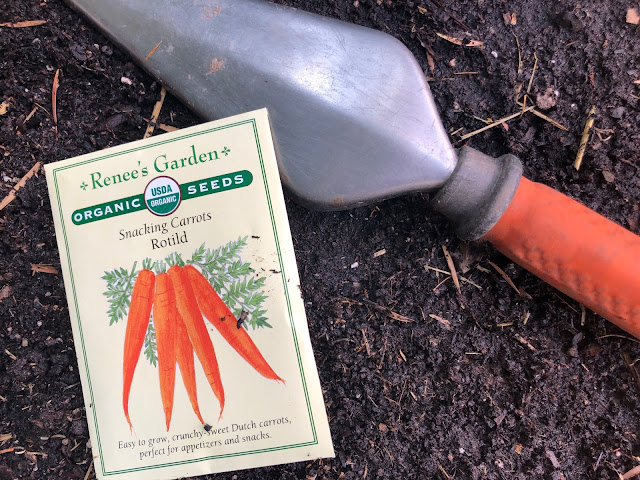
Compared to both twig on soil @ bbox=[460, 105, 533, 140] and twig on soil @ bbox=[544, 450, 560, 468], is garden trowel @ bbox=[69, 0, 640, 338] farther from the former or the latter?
twig on soil @ bbox=[544, 450, 560, 468]

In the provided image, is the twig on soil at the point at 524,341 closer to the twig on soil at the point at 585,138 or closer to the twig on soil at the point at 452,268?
the twig on soil at the point at 452,268

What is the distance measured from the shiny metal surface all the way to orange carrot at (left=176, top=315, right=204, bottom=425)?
297 mm

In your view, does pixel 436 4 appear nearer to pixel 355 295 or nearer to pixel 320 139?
pixel 320 139

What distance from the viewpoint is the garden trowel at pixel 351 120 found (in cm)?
61

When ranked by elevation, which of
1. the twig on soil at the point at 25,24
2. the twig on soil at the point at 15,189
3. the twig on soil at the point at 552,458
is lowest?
the twig on soil at the point at 552,458

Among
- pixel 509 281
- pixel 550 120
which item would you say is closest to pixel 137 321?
pixel 509 281

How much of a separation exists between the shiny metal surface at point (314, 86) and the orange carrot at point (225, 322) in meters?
0.22

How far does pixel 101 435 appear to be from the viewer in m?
0.75

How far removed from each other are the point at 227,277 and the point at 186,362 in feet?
0.51

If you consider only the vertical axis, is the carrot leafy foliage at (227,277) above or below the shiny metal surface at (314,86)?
below

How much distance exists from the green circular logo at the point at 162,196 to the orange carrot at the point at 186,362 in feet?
0.58

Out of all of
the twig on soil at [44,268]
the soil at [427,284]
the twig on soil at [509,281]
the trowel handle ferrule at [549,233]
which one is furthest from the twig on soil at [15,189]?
the twig on soil at [509,281]

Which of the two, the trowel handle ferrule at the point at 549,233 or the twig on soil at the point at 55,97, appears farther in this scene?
the twig on soil at the point at 55,97

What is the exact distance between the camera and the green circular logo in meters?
0.71
